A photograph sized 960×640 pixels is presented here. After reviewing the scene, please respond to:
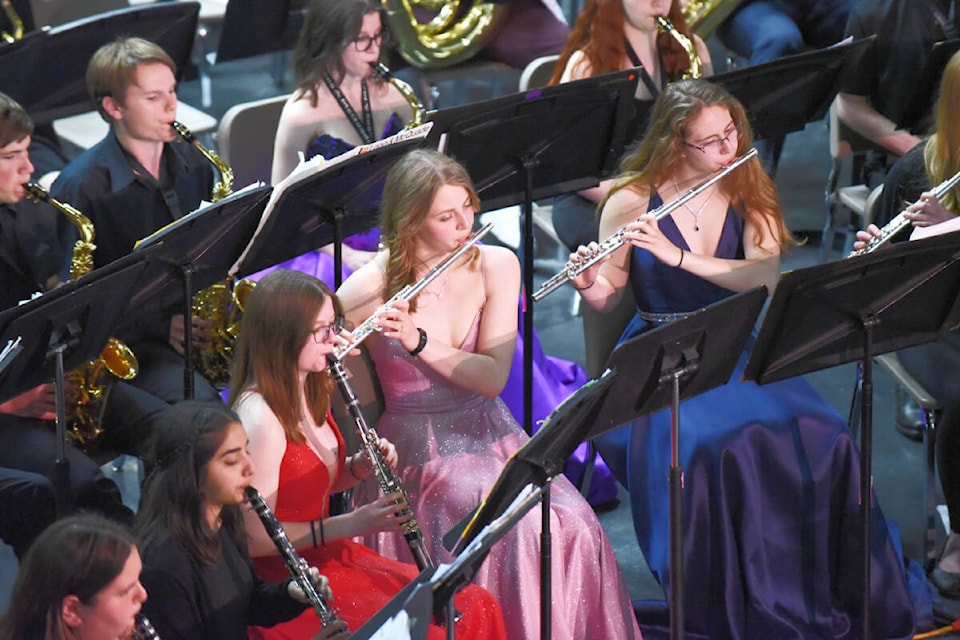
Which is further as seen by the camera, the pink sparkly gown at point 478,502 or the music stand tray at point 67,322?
the pink sparkly gown at point 478,502

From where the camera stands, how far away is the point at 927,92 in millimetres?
4293

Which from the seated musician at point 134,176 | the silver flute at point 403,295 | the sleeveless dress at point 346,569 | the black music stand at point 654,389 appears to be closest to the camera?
the black music stand at point 654,389

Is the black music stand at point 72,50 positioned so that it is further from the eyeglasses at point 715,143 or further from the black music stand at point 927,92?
the black music stand at point 927,92

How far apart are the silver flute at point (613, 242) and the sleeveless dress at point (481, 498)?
0.20m

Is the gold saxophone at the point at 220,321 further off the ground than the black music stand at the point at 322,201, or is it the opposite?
the black music stand at the point at 322,201

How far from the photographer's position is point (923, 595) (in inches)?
141

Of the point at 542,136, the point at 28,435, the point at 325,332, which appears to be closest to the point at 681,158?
the point at 542,136

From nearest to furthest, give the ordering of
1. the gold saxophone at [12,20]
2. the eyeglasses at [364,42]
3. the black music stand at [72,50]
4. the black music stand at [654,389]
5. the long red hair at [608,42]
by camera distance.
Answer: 1. the black music stand at [654,389]
2. the black music stand at [72,50]
3. the eyeglasses at [364,42]
4. the long red hair at [608,42]
5. the gold saxophone at [12,20]

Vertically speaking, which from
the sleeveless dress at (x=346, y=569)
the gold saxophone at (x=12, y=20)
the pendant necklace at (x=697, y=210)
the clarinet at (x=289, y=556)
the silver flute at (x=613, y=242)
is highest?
the gold saxophone at (x=12, y=20)

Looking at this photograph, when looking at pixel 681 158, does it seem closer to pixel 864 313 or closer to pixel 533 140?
pixel 533 140

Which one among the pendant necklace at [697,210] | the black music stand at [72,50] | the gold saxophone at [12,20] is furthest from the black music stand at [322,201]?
the gold saxophone at [12,20]

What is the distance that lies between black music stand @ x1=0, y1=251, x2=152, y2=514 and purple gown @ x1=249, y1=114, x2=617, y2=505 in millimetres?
943

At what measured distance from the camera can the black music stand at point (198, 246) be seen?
9.91 ft

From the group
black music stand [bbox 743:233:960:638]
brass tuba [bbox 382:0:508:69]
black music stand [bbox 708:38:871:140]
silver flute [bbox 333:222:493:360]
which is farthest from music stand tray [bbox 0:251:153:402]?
brass tuba [bbox 382:0:508:69]
